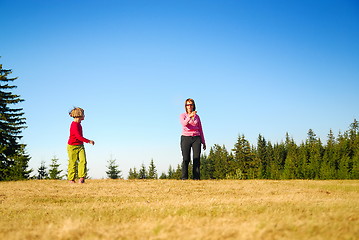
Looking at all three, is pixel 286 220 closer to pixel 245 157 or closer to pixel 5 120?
pixel 5 120

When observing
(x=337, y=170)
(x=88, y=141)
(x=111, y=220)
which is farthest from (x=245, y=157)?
(x=111, y=220)

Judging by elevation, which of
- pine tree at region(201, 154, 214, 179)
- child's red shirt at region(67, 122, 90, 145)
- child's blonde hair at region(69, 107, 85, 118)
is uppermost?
child's blonde hair at region(69, 107, 85, 118)

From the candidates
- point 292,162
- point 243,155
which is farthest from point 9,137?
point 292,162

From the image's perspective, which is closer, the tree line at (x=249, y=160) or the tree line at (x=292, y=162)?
the tree line at (x=249, y=160)

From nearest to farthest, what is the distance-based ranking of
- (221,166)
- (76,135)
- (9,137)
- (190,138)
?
(76,135) < (190,138) < (9,137) < (221,166)

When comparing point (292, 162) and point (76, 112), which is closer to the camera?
point (76, 112)

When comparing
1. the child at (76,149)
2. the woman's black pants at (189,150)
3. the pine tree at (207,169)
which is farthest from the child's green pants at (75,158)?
the pine tree at (207,169)

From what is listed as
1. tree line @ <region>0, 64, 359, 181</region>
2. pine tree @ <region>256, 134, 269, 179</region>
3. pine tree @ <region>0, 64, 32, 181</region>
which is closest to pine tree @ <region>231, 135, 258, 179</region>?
tree line @ <region>0, 64, 359, 181</region>

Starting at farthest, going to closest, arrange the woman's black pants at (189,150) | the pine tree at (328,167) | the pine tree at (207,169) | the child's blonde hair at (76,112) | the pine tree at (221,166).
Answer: the pine tree at (207,169), the pine tree at (221,166), the pine tree at (328,167), the woman's black pants at (189,150), the child's blonde hair at (76,112)

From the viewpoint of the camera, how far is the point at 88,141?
11.6 meters

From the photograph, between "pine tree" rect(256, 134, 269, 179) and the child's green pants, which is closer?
the child's green pants

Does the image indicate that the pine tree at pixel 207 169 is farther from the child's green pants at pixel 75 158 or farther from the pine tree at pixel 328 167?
the child's green pants at pixel 75 158

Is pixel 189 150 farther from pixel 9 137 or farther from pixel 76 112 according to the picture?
pixel 9 137

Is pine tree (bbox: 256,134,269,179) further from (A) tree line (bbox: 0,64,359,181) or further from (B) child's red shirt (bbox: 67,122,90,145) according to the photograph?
(B) child's red shirt (bbox: 67,122,90,145)
